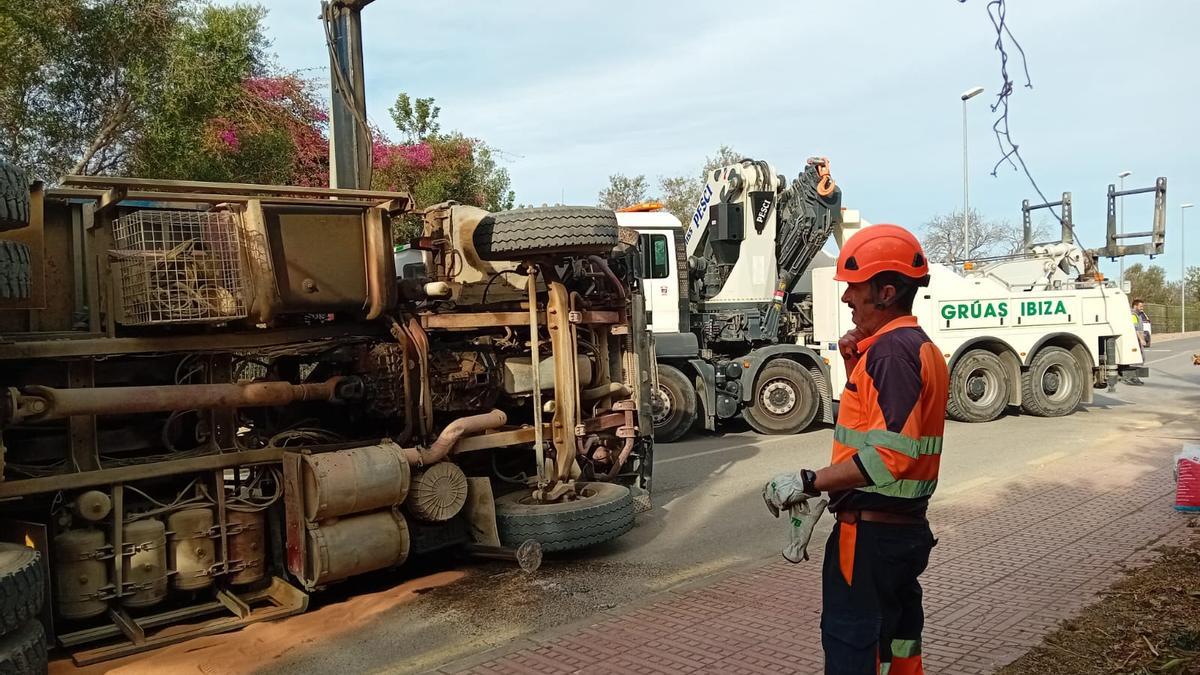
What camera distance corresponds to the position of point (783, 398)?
12.8m

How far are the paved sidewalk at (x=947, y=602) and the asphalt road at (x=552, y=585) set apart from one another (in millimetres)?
279

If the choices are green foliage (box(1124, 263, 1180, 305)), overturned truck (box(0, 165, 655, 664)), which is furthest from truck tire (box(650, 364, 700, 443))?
green foliage (box(1124, 263, 1180, 305))

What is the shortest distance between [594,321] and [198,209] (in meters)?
2.82

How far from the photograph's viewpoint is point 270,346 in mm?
5336

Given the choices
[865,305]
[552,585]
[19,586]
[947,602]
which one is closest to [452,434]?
[552,585]

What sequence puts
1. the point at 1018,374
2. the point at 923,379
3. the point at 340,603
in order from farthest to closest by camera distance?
the point at 1018,374 < the point at 340,603 < the point at 923,379

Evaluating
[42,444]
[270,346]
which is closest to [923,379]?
[270,346]

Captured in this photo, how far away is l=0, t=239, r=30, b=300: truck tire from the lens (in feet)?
12.8

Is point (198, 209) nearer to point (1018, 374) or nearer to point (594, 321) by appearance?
point (594, 321)

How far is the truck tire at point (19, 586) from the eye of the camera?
147 inches

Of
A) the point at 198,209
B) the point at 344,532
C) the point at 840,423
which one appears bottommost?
the point at 344,532

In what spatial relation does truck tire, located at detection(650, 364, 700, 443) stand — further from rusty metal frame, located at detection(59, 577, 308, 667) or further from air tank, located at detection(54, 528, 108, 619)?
air tank, located at detection(54, 528, 108, 619)

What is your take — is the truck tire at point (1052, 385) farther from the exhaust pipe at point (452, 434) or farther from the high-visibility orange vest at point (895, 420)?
the high-visibility orange vest at point (895, 420)

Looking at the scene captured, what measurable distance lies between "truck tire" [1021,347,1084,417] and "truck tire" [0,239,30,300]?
12.6 meters
